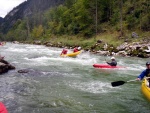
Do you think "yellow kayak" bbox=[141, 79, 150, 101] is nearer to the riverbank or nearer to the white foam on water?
the white foam on water

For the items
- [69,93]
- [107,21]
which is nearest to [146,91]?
[69,93]

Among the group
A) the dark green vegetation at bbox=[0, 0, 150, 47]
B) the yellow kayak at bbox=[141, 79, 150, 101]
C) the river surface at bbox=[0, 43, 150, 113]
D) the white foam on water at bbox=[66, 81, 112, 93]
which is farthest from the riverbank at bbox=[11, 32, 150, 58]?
the yellow kayak at bbox=[141, 79, 150, 101]

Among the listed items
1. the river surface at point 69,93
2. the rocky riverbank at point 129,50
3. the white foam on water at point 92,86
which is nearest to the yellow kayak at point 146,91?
the river surface at point 69,93

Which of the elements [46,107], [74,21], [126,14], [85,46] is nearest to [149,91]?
[46,107]

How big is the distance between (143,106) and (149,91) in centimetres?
67

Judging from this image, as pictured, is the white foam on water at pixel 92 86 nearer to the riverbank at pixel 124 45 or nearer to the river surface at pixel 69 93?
the river surface at pixel 69 93

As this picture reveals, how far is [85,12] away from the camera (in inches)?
1492

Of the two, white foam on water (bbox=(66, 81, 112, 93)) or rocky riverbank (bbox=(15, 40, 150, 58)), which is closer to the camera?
white foam on water (bbox=(66, 81, 112, 93))

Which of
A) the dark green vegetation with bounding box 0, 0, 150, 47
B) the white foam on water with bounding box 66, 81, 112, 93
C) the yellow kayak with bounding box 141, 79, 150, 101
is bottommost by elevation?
the white foam on water with bounding box 66, 81, 112, 93

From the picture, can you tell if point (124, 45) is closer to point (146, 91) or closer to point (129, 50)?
point (129, 50)

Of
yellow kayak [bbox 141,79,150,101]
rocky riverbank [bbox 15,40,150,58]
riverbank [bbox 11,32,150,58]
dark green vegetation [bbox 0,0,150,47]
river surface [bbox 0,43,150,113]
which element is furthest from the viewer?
dark green vegetation [bbox 0,0,150,47]

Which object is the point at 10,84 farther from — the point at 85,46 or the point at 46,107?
the point at 85,46

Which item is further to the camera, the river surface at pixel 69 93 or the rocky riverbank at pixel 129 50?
the rocky riverbank at pixel 129 50

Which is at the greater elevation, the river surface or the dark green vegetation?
the dark green vegetation
